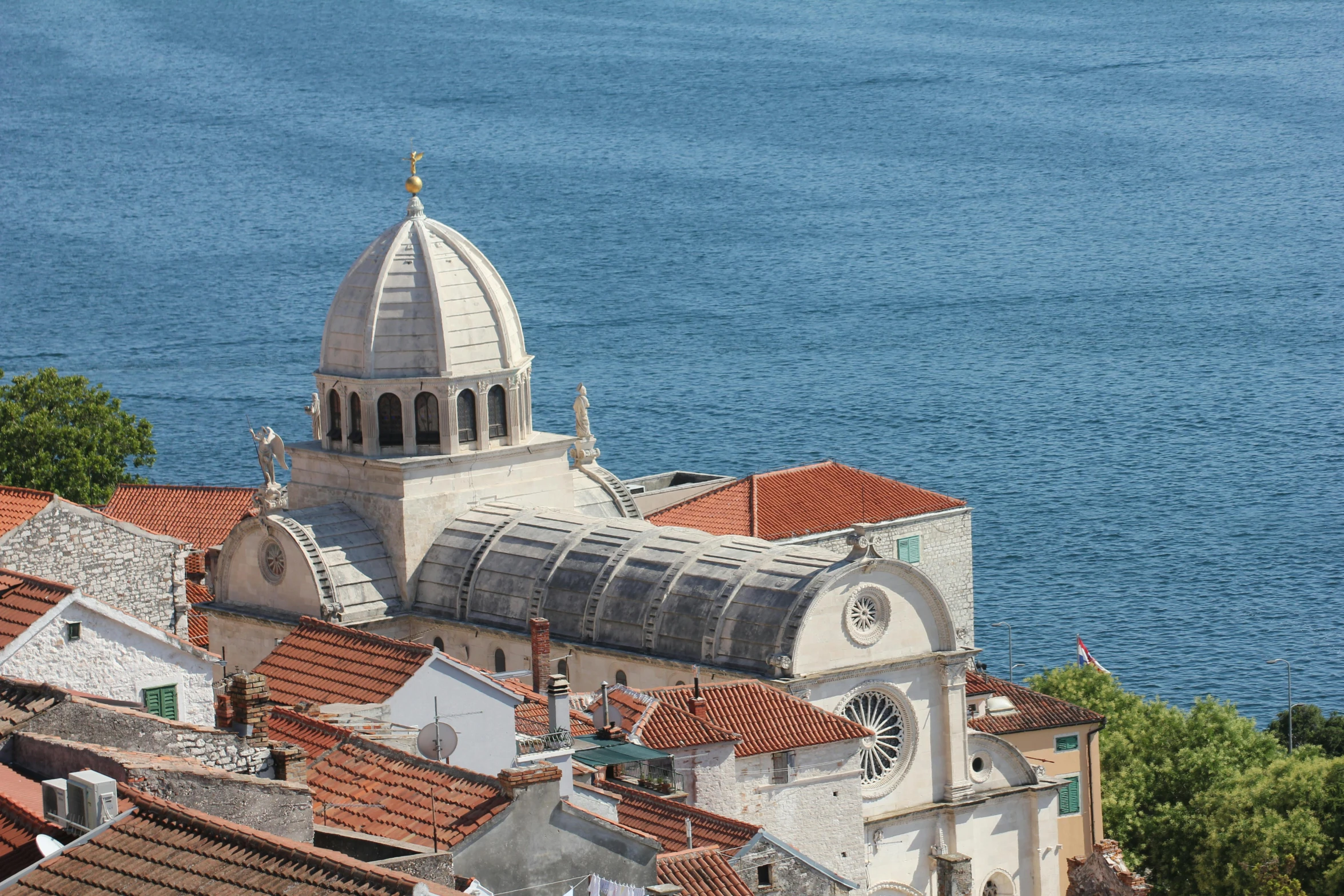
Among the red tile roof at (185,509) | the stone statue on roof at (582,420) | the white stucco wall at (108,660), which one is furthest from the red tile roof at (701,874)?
the red tile roof at (185,509)

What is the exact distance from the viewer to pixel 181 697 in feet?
122

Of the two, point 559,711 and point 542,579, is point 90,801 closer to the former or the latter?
point 559,711

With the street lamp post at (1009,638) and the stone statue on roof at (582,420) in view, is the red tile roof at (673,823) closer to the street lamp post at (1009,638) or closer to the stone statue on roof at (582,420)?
the stone statue on roof at (582,420)

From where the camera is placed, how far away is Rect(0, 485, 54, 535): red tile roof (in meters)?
48.2

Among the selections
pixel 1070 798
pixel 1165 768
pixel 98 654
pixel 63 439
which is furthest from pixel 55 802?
pixel 63 439

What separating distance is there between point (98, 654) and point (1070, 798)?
3213 centimetres

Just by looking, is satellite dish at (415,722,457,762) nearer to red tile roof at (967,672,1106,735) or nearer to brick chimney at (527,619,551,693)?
brick chimney at (527,619,551,693)

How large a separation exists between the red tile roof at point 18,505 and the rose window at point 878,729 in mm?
16926

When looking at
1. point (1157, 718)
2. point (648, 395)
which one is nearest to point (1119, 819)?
point (1157, 718)

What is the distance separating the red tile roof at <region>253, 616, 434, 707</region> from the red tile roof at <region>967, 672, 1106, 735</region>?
19.8 metres

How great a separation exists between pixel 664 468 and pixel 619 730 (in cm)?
7841

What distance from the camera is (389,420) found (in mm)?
61438

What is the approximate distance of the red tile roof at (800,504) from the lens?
7875 cm

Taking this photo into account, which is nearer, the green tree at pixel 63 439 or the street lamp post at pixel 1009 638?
the green tree at pixel 63 439
